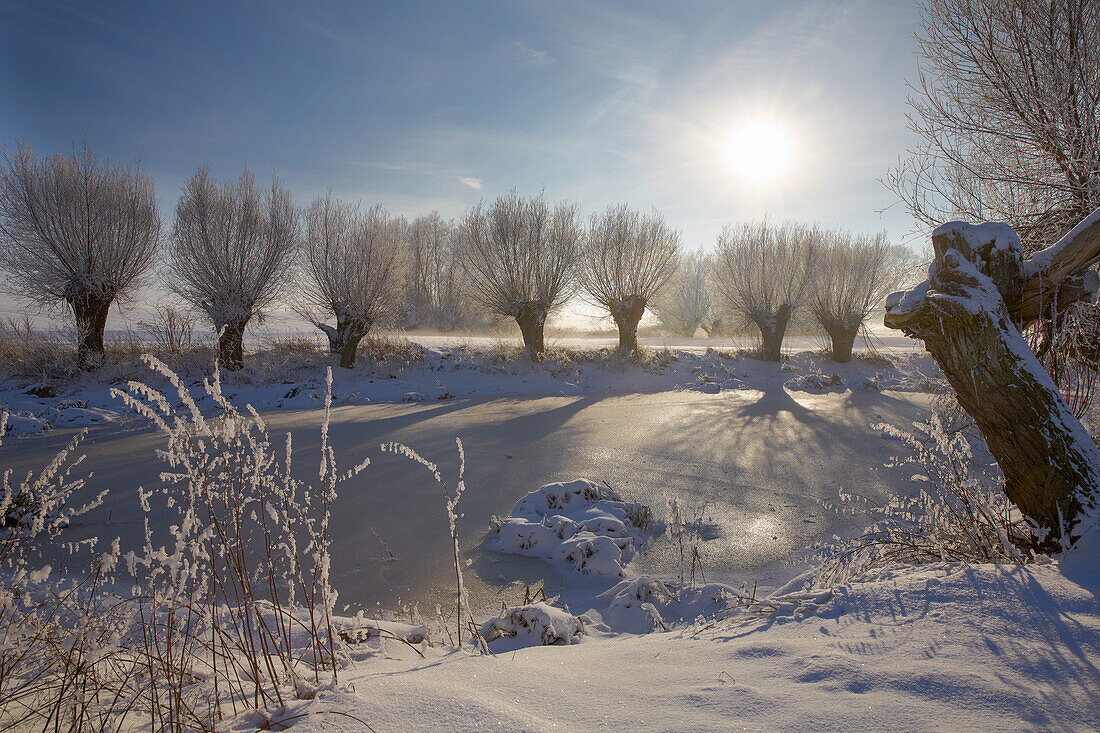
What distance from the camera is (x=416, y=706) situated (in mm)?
1459

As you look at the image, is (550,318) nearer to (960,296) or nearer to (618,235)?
(618,235)

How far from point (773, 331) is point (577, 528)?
A: 1794 centimetres

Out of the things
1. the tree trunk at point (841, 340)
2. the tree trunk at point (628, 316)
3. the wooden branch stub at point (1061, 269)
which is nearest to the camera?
the wooden branch stub at point (1061, 269)

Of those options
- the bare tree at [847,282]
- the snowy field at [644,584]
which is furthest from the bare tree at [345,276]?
the bare tree at [847,282]

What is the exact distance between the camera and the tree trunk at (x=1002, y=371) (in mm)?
2533

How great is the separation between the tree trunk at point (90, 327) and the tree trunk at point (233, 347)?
2.81m

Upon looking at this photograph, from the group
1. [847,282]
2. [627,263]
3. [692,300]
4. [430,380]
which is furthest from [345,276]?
[692,300]

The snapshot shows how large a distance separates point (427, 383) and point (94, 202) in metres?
9.36

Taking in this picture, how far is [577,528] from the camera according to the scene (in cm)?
454

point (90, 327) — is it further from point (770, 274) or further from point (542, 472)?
point (770, 274)

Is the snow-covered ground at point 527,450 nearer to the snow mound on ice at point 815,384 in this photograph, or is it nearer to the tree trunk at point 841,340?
the snow mound on ice at point 815,384

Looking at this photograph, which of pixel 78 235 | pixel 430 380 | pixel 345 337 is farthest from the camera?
pixel 345 337

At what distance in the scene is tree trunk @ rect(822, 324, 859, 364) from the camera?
66.0 feet

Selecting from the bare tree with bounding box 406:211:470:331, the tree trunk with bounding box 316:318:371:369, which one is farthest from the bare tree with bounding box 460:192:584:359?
the bare tree with bounding box 406:211:470:331
